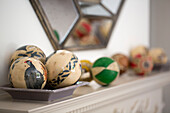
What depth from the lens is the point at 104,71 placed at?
3.02 feet

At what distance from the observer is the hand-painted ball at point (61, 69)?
72cm

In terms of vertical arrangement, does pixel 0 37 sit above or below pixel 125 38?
above

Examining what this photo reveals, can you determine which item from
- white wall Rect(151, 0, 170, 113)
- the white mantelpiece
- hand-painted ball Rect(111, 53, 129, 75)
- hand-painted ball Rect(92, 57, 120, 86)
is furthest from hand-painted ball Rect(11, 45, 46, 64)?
white wall Rect(151, 0, 170, 113)

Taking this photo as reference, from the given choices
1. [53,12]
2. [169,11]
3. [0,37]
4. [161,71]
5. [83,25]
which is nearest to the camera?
[0,37]

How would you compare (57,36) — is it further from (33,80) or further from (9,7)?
(33,80)

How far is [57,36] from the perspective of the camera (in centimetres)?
99

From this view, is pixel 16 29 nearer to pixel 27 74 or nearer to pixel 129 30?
pixel 27 74

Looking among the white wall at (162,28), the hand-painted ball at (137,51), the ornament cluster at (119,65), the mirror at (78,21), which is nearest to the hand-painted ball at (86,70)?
the ornament cluster at (119,65)

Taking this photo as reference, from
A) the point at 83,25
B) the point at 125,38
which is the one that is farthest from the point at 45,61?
the point at 125,38

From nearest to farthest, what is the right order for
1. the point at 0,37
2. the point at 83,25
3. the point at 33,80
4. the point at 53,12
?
the point at 33,80 < the point at 0,37 < the point at 53,12 < the point at 83,25

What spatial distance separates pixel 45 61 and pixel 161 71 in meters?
0.86

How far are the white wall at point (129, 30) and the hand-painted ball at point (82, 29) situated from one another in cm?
10

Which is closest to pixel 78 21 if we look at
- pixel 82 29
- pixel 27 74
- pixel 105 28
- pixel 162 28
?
pixel 82 29

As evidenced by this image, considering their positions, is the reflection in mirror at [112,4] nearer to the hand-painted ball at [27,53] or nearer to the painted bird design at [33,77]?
the hand-painted ball at [27,53]
